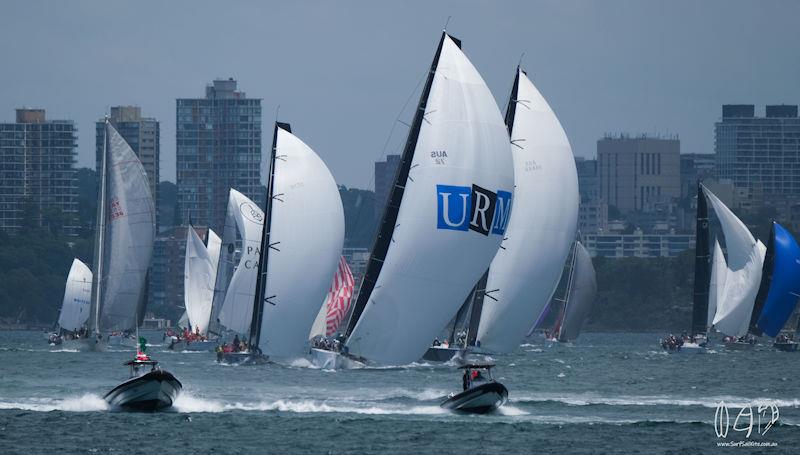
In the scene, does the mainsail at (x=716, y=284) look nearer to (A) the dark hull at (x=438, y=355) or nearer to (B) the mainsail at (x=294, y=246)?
(A) the dark hull at (x=438, y=355)

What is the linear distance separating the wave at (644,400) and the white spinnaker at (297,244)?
9726mm

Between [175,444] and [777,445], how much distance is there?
1519cm

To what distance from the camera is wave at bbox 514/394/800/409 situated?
62.4 meters

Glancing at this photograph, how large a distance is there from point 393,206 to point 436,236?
1869 mm

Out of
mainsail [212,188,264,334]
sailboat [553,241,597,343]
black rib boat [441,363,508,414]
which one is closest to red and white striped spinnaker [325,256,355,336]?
mainsail [212,188,264,334]

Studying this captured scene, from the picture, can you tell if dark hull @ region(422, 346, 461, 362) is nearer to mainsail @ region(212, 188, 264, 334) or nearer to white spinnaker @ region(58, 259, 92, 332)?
mainsail @ region(212, 188, 264, 334)

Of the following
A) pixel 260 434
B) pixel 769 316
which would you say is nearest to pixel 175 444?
pixel 260 434

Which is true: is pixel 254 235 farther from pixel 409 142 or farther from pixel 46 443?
pixel 46 443

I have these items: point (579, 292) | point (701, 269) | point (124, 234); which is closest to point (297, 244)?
point (124, 234)

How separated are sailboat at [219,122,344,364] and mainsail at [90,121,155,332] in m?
24.9

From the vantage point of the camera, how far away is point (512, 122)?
2749 inches

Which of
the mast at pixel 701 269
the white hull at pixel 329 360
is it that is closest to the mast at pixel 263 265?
the white hull at pixel 329 360

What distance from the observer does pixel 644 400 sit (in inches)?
2552

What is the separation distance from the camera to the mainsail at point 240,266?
85.7 m
